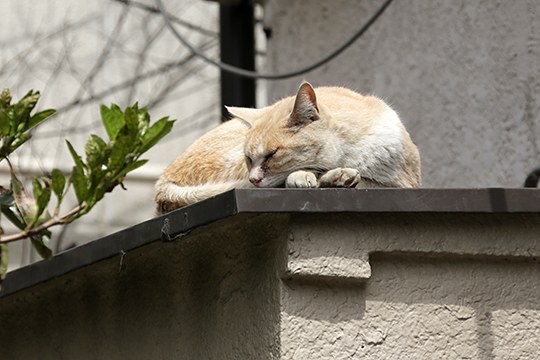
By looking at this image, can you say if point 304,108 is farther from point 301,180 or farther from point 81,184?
point 81,184

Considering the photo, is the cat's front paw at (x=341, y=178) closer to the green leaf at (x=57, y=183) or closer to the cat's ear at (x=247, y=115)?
the cat's ear at (x=247, y=115)

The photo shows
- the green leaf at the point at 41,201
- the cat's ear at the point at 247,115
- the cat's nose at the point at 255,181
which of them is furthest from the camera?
the cat's ear at the point at 247,115

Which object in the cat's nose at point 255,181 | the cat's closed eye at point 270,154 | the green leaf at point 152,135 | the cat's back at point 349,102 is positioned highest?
the cat's back at point 349,102

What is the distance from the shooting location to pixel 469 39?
5.22m

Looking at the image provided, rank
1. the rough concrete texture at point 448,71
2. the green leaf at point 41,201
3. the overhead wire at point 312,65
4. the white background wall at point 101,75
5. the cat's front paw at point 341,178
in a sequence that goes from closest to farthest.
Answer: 1. the green leaf at point 41,201
2. the cat's front paw at point 341,178
3. the rough concrete texture at point 448,71
4. the overhead wire at point 312,65
5. the white background wall at point 101,75

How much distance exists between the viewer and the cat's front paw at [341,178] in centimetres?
328

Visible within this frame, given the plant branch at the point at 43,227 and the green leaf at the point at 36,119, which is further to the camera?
the green leaf at the point at 36,119

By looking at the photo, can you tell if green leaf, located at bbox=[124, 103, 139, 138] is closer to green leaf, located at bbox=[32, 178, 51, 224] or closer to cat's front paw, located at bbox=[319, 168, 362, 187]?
green leaf, located at bbox=[32, 178, 51, 224]

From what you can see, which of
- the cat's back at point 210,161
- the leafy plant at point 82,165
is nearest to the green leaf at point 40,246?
the leafy plant at point 82,165

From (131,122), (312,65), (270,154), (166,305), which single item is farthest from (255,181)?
(312,65)

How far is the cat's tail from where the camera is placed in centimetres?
357

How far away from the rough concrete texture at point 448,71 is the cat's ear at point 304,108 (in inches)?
56.9

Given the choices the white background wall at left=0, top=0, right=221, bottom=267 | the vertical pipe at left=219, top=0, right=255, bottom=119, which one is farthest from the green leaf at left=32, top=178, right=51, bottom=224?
the white background wall at left=0, top=0, right=221, bottom=267

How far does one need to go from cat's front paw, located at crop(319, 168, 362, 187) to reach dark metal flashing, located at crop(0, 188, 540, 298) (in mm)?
329
